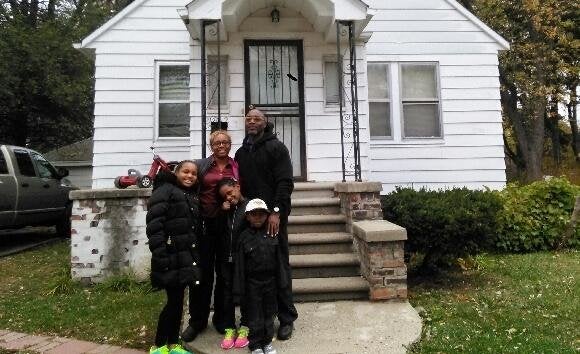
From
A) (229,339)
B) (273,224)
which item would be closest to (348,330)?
(229,339)

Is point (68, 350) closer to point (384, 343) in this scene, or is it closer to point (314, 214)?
point (384, 343)

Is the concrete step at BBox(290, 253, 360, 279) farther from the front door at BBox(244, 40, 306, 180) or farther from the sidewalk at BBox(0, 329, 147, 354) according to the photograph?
the front door at BBox(244, 40, 306, 180)

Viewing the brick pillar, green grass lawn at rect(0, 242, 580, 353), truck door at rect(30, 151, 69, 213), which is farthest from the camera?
truck door at rect(30, 151, 69, 213)

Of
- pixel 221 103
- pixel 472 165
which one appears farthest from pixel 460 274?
pixel 221 103

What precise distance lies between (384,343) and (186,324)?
175cm

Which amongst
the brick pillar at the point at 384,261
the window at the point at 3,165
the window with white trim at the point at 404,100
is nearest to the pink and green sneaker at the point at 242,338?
the brick pillar at the point at 384,261

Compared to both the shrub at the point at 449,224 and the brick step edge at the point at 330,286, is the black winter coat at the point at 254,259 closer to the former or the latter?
the brick step edge at the point at 330,286

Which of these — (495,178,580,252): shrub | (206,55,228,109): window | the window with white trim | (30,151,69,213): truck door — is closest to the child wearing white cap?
(206,55,228,109): window

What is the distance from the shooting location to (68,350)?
3.90 m

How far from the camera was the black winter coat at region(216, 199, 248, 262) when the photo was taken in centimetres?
369

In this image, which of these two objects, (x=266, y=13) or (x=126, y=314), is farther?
(x=266, y=13)

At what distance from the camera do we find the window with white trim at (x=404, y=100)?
8.91 metres

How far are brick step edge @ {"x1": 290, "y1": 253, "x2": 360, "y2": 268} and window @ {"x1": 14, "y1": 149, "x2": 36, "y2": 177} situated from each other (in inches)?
251

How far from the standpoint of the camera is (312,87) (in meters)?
7.50
